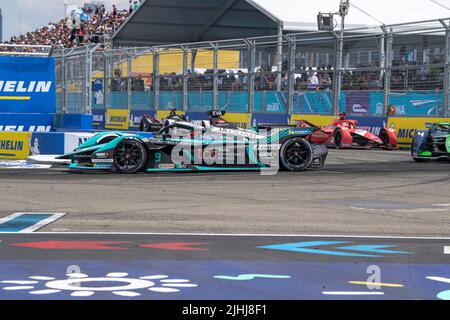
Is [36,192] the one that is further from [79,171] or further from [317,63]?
[317,63]

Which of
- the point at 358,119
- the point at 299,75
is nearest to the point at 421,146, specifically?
the point at 358,119

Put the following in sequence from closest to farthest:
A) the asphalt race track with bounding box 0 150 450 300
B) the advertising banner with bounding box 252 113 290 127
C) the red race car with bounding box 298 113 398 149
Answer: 1. the asphalt race track with bounding box 0 150 450 300
2. the red race car with bounding box 298 113 398 149
3. the advertising banner with bounding box 252 113 290 127

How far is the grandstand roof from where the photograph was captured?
153 feet

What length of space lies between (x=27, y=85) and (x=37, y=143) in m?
7.34

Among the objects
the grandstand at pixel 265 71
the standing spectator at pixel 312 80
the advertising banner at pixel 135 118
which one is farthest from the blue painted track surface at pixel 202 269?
the advertising banner at pixel 135 118

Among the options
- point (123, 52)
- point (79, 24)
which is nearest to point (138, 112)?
point (123, 52)

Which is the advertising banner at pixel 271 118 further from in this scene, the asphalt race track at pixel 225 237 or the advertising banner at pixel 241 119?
the asphalt race track at pixel 225 237

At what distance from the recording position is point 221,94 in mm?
32531

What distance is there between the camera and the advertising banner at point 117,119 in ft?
126

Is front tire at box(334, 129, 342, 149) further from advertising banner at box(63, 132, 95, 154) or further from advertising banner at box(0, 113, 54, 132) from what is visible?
advertising banner at box(0, 113, 54, 132)

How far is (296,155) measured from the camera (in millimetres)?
16438

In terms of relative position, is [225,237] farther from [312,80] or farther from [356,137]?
[312,80]

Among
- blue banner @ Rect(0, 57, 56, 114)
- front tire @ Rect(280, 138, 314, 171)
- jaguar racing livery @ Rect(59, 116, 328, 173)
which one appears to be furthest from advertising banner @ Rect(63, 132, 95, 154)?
blue banner @ Rect(0, 57, 56, 114)

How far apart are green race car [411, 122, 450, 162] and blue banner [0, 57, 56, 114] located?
11.9m
